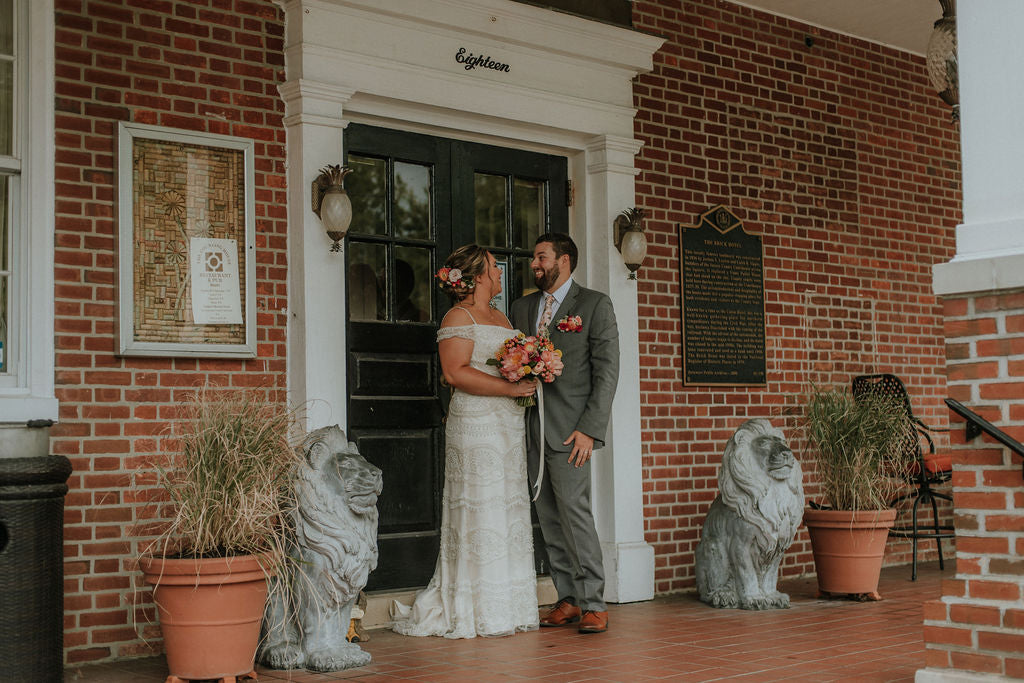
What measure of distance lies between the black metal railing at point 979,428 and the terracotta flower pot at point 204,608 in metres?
2.60

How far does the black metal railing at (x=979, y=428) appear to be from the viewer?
12.4ft

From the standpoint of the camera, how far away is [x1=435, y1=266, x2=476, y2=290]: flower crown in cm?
554

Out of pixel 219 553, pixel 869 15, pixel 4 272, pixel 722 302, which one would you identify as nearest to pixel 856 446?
pixel 722 302

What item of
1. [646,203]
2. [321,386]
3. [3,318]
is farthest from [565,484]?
[3,318]

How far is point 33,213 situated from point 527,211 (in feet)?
9.06

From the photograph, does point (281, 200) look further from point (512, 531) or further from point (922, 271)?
point (922, 271)

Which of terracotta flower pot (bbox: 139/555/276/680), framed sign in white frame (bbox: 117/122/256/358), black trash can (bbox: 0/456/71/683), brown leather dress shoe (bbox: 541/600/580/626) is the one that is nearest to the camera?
black trash can (bbox: 0/456/71/683)

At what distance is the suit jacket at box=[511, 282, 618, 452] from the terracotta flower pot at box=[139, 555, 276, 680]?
71.0 inches

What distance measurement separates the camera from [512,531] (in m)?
5.53

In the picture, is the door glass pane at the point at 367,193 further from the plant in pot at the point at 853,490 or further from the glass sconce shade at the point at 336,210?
the plant in pot at the point at 853,490

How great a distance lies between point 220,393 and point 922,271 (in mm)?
5619

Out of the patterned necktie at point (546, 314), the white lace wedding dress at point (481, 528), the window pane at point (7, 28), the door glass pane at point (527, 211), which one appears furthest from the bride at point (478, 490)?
the window pane at point (7, 28)

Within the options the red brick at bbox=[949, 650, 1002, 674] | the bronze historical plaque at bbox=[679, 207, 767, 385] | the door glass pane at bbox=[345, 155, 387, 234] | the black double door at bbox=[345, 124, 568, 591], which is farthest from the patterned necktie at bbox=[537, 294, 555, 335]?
the red brick at bbox=[949, 650, 1002, 674]

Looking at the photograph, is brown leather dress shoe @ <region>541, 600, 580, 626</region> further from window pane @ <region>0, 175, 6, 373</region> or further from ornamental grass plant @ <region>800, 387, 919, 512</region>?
window pane @ <region>0, 175, 6, 373</region>
